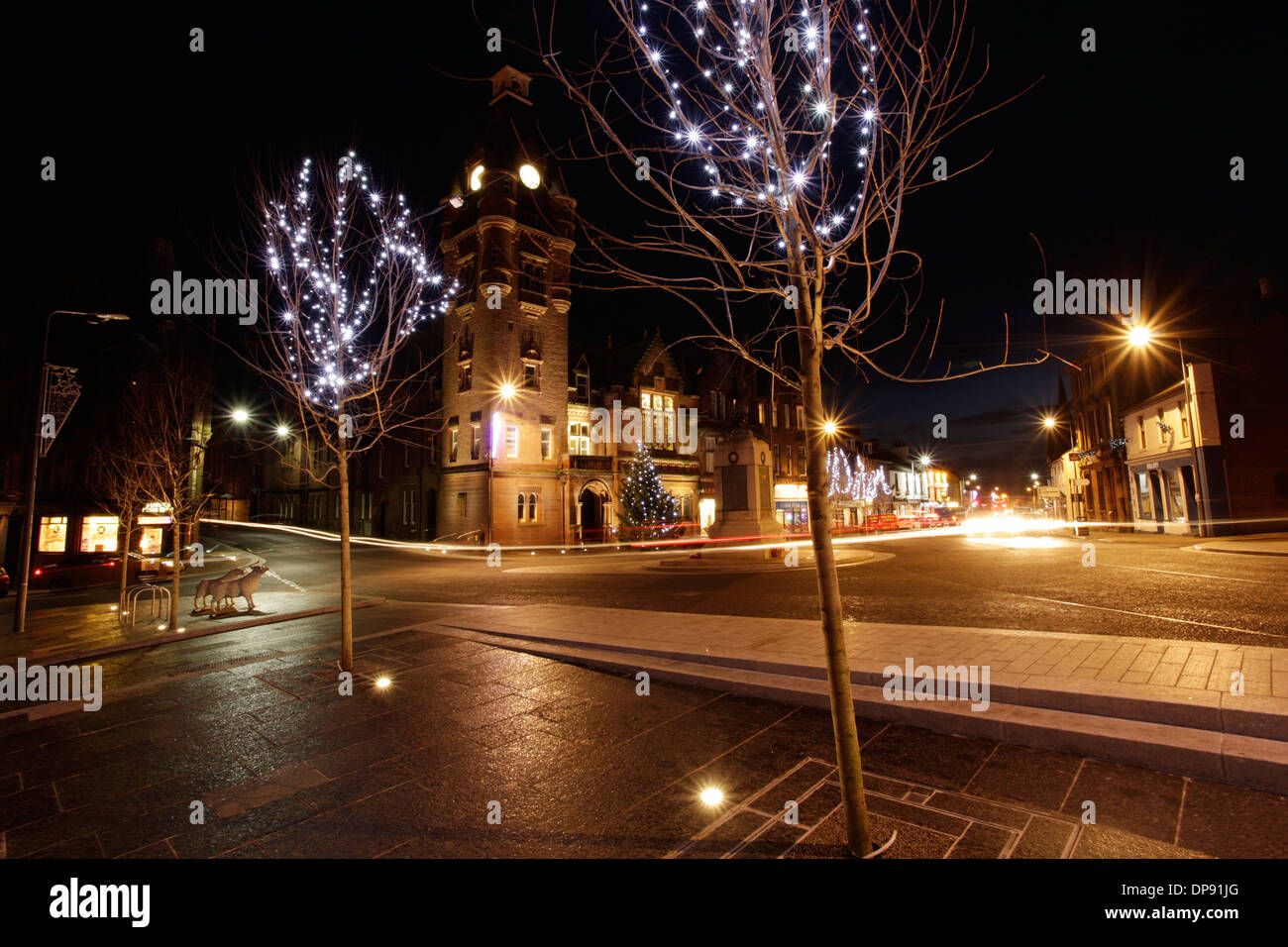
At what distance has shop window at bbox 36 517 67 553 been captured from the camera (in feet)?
80.6

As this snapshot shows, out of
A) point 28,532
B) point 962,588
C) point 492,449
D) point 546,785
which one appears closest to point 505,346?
point 492,449

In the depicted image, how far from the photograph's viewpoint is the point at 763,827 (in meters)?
3.43

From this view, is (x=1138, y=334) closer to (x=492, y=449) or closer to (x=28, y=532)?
(x=492, y=449)

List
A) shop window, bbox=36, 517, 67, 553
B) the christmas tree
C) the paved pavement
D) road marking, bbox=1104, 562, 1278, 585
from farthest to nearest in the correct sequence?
the christmas tree → shop window, bbox=36, 517, 67, 553 → road marking, bbox=1104, 562, 1278, 585 → the paved pavement

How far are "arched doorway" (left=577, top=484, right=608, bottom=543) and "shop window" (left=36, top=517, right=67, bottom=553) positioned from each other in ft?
84.6

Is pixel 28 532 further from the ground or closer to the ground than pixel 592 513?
further from the ground

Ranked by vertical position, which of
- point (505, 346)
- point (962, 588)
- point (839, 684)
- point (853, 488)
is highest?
point (505, 346)

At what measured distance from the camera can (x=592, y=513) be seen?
40.8 m

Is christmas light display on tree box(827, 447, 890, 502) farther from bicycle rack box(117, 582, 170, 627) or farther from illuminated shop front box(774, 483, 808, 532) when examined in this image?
bicycle rack box(117, 582, 170, 627)

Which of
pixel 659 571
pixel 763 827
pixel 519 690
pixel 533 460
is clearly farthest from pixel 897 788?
pixel 533 460

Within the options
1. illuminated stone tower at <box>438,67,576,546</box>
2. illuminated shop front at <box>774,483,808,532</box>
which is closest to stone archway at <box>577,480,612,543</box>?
illuminated stone tower at <box>438,67,576,546</box>

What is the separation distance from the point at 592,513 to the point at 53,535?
2753 cm

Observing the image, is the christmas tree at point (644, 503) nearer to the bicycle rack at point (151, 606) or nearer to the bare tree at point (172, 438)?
the bare tree at point (172, 438)

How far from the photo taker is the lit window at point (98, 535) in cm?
2541
